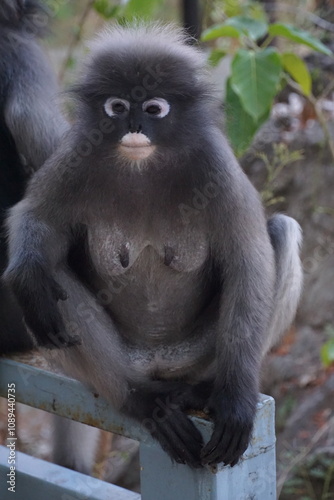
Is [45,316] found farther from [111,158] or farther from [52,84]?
[52,84]

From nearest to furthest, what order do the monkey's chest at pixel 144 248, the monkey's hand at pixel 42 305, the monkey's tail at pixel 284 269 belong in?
the monkey's hand at pixel 42 305 < the monkey's chest at pixel 144 248 < the monkey's tail at pixel 284 269

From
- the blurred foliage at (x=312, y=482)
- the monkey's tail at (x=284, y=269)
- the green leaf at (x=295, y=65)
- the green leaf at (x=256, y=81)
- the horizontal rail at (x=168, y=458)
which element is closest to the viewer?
the horizontal rail at (x=168, y=458)

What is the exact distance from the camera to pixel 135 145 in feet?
7.63

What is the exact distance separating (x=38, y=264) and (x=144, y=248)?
0.36m

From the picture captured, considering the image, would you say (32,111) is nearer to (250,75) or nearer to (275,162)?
(250,75)

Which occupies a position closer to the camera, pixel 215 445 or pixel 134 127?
pixel 215 445

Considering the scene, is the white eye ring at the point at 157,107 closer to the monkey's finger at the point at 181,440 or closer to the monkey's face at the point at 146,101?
the monkey's face at the point at 146,101

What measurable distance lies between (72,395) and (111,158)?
72cm

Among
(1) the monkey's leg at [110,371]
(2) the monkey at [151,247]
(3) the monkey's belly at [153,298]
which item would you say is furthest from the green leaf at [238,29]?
(1) the monkey's leg at [110,371]

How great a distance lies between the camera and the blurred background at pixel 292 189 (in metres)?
Answer: 4.09

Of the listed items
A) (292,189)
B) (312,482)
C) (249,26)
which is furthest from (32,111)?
(292,189)

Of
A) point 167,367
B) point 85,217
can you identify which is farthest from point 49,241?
point 167,367

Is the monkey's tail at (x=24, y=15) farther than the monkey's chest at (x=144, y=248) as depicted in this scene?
Yes

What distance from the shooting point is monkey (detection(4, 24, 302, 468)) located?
2.42 metres
